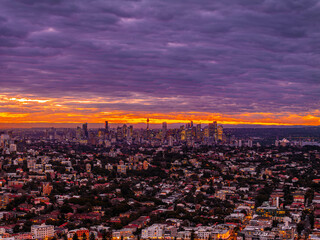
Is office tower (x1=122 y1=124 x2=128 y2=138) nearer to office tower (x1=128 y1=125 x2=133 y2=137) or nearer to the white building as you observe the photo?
office tower (x1=128 y1=125 x2=133 y2=137)

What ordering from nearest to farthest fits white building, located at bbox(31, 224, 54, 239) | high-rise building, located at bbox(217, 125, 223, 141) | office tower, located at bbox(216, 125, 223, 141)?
white building, located at bbox(31, 224, 54, 239) < office tower, located at bbox(216, 125, 223, 141) < high-rise building, located at bbox(217, 125, 223, 141)

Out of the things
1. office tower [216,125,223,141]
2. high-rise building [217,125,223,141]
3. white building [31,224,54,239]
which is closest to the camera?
white building [31,224,54,239]

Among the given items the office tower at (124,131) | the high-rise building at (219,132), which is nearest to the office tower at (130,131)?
the office tower at (124,131)

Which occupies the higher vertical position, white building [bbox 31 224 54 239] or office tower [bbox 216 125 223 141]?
office tower [bbox 216 125 223 141]

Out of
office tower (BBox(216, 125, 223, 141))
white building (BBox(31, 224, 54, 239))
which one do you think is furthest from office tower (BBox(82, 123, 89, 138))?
white building (BBox(31, 224, 54, 239))

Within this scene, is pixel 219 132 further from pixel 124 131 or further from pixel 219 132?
pixel 124 131

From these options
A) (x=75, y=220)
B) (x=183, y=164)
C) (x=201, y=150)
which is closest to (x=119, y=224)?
(x=75, y=220)

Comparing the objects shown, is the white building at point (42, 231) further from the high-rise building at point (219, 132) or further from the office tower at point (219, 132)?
the high-rise building at point (219, 132)

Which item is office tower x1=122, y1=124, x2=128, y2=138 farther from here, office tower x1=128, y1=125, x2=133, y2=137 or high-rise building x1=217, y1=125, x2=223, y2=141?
high-rise building x1=217, y1=125, x2=223, y2=141

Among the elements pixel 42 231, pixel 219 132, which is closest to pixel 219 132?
pixel 219 132

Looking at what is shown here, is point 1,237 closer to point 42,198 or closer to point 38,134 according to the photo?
point 42,198

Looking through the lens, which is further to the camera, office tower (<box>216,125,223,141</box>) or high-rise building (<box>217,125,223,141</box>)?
high-rise building (<box>217,125,223,141</box>)
